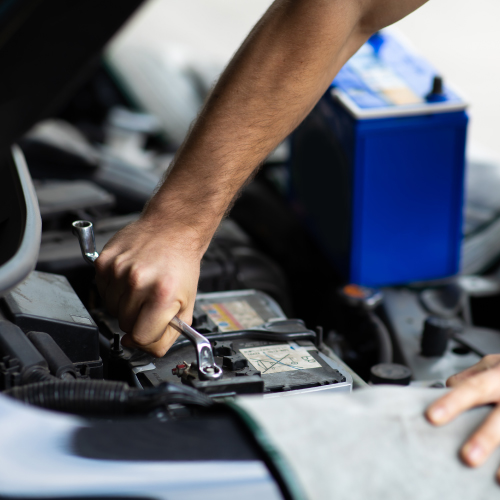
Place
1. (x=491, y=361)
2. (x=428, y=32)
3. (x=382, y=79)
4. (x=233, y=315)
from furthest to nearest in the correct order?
1. (x=428, y=32)
2. (x=382, y=79)
3. (x=233, y=315)
4. (x=491, y=361)

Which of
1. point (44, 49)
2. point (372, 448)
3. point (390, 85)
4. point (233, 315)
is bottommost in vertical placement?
point (233, 315)

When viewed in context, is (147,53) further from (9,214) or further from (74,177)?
(9,214)

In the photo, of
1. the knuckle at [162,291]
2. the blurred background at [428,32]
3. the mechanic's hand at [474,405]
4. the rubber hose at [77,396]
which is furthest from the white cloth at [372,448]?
the blurred background at [428,32]

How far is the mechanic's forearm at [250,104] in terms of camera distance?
38.4 inches

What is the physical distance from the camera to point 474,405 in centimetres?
65

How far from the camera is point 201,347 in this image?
2.70ft

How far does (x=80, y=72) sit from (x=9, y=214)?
375 mm

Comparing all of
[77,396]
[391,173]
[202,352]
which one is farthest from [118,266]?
[391,173]

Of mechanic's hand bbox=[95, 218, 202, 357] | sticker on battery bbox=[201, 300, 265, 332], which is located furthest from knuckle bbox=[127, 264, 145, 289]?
sticker on battery bbox=[201, 300, 265, 332]

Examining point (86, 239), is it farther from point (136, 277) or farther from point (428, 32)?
point (428, 32)

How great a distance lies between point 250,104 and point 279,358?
40 cm

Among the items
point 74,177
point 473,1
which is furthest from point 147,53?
point 473,1

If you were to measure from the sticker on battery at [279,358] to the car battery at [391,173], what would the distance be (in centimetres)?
57

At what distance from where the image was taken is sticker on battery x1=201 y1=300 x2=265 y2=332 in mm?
1058
